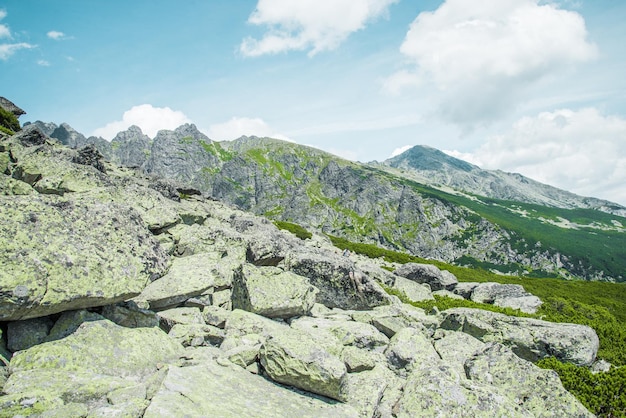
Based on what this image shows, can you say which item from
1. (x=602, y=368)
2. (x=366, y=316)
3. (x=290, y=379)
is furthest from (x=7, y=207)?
(x=602, y=368)

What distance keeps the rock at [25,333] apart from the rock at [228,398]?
11.6 ft

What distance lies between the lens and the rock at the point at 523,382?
10680mm

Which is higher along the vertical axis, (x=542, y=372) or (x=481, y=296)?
(x=542, y=372)

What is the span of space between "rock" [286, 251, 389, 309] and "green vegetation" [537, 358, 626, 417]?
27.5ft

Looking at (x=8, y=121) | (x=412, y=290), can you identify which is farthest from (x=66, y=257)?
(x=8, y=121)

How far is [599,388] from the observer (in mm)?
12539

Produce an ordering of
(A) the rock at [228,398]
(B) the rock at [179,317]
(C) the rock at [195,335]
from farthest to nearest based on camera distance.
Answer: (B) the rock at [179,317] < (C) the rock at [195,335] < (A) the rock at [228,398]

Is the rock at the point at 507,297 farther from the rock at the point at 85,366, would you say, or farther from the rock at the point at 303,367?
the rock at the point at 85,366

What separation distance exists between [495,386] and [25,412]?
12909 mm

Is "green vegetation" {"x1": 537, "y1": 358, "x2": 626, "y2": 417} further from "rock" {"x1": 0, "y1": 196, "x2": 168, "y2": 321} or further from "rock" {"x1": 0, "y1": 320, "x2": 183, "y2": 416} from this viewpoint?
"rock" {"x1": 0, "y1": 196, "x2": 168, "y2": 321}

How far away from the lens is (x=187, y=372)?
333 inches

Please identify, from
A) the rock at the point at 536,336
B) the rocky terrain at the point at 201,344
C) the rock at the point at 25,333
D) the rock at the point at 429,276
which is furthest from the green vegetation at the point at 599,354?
the rock at the point at 25,333

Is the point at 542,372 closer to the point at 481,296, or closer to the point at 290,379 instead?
the point at 290,379

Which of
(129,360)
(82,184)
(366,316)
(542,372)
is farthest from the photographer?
(82,184)
